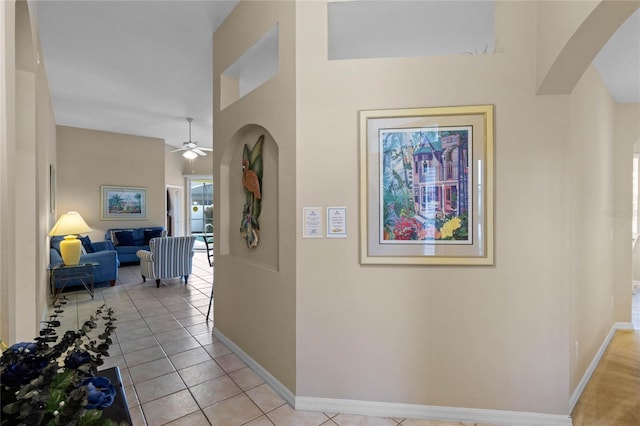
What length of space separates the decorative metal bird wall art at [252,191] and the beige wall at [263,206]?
0.23 ft

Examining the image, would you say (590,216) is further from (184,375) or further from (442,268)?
(184,375)

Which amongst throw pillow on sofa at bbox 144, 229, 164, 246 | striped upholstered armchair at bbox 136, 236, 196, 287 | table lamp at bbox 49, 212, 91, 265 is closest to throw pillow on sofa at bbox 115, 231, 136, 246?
throw pillow on sofa at bbox 144, 229, 164, 246

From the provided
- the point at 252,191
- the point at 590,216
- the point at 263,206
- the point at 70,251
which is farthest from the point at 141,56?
the point at 590,216

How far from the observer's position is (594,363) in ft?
8.92

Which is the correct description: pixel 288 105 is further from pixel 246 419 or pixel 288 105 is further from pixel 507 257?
pixel 246 419

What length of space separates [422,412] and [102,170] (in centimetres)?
801

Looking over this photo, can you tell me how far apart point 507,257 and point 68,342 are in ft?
7.11

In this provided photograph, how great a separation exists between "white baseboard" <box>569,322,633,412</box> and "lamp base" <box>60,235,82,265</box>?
19.2 feet

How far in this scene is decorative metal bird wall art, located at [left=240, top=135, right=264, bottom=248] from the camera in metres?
2.65

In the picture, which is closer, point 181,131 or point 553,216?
point 553,216

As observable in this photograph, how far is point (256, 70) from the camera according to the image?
11.8 feet

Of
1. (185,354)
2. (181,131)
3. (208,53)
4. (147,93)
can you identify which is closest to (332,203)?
(185,354)

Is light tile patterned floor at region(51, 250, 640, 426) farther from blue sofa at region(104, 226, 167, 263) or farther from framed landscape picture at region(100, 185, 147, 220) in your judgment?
framed landscape picture at region(100, 185, 147, 220)

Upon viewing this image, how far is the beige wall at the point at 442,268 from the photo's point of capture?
75.4 inches
